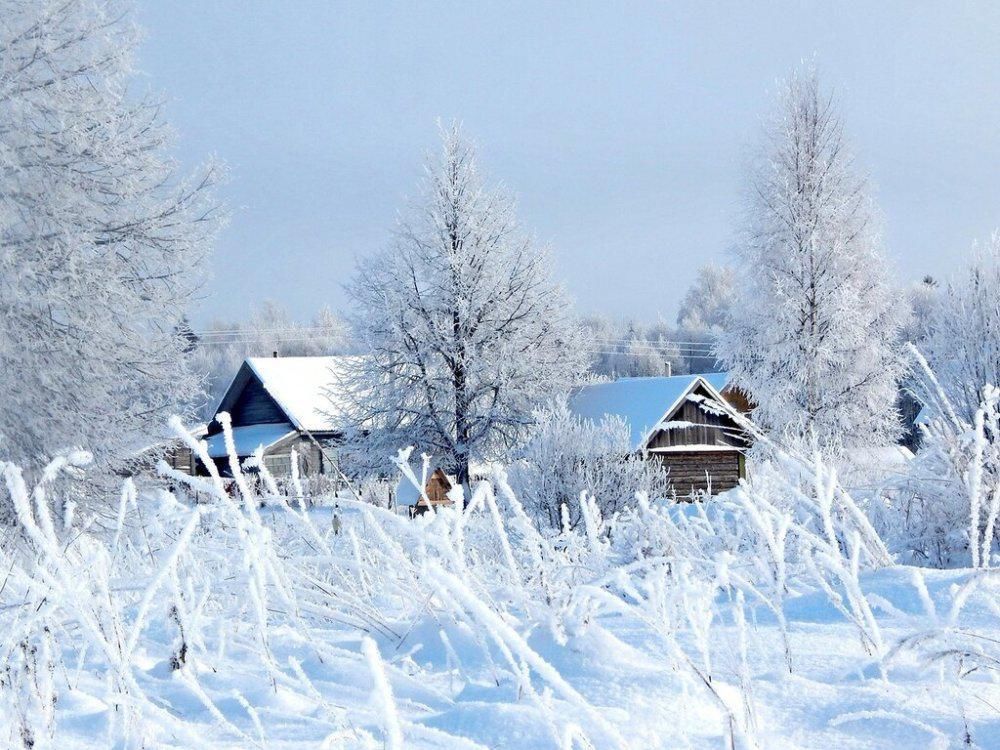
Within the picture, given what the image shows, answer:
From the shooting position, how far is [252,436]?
3152 centimetres

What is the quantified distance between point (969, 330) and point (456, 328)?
39.3ft

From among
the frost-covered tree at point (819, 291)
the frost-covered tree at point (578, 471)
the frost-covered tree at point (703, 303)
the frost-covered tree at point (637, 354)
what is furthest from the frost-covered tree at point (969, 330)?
the frost-covered tree at point (703, 303)

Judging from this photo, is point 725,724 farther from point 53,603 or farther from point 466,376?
point 466,376

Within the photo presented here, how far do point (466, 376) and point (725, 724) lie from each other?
69.7 feet

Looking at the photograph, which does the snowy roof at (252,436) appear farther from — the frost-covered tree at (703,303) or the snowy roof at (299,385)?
the frost-covered tree at (703,303)

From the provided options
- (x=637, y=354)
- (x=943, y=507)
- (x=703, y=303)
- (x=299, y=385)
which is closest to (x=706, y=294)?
(x=703, y=303)

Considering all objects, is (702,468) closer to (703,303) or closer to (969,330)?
(969,330)

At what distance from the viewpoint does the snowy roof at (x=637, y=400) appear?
2428cm

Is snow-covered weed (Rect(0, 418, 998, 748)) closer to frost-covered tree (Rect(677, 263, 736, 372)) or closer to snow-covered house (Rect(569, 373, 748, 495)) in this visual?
snow-covered house (Rect(569, 373, 748, 495))

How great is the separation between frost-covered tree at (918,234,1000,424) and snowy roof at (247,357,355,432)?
18.6 metres

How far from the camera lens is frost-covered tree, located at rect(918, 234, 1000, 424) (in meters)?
12.5

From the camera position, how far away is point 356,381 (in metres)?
23.0

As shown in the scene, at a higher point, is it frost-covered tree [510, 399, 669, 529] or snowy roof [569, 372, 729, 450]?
snowy roof [569, 372, 729, 450]

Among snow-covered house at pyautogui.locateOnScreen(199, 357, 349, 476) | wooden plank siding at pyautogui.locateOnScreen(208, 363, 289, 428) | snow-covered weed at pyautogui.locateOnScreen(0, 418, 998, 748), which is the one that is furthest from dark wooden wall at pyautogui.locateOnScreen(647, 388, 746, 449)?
snow-covered weed at pyautogui.locateOnScreen(0, 418, 998, 748)
